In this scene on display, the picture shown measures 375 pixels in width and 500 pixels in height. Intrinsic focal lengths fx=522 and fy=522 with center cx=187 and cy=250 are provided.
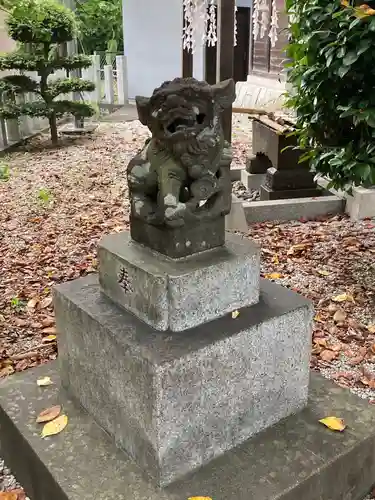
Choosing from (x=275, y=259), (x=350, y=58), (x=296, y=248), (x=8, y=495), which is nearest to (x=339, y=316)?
(x=275, y=259)

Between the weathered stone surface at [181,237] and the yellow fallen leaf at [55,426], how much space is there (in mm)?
906

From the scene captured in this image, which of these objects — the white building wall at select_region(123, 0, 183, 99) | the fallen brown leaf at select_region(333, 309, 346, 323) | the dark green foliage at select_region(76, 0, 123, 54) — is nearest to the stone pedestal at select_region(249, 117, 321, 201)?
the fallen brown leaf at select_region(333, 309, 346, 323)

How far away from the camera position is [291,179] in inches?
254

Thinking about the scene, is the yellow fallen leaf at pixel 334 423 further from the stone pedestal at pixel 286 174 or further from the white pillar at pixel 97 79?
the white pillar at pixel 97 79

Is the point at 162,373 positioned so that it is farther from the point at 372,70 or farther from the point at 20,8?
the point at 20,8

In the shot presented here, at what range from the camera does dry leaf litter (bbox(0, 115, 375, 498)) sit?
3.53 metres

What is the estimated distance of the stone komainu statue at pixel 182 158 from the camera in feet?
6.72

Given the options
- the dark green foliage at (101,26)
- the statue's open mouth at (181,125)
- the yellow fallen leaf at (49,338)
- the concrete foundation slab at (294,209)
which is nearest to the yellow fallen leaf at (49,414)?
the yellow fallen leaf at (49,338)

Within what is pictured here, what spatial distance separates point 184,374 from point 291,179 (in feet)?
15.8

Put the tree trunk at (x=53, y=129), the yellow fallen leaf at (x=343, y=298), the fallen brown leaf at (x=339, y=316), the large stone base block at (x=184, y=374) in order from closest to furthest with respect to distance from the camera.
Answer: the large stone base block at (x=184, y=374)
the fallen brown leaf at (x=339, y=316)
the yellow fallen leaf at (x=343, y=298)
the tree trunk at (x=53, y=129)

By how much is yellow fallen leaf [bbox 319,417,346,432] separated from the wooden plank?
3517 millimetres

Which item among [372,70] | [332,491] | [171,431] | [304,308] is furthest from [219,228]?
[372,70]

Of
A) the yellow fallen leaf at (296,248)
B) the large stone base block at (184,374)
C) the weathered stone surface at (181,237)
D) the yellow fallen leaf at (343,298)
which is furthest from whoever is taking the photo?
the yellow fallen leaf at (296,248)

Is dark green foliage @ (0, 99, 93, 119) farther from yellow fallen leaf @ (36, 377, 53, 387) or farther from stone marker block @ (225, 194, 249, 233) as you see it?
yellow fallen leaf @ (36, 377, 53, 387)
